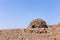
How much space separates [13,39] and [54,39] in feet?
7.23

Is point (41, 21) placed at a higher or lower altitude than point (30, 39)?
higher

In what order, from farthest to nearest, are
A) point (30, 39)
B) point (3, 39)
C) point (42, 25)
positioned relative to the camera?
point (42, 25) → point (30, 39) → point (3, 39)

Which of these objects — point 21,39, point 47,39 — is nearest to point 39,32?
point 47,39

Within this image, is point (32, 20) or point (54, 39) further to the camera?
point (32, 20)

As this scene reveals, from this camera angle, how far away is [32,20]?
1312cm

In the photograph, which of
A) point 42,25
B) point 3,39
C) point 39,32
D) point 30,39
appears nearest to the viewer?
point 3,39

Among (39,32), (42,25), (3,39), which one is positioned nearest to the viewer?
(3,39)

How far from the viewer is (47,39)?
25.8 feet

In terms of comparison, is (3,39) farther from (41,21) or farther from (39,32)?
(41,21)

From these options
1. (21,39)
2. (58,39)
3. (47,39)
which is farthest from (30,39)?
(58,39)

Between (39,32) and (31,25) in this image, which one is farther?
(31,25)

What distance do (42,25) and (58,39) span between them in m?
4.94

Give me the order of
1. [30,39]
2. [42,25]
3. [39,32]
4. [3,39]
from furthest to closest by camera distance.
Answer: [42,25], [39,32], [30,39], [3,39]

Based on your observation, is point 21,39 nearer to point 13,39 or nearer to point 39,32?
point 13,39
